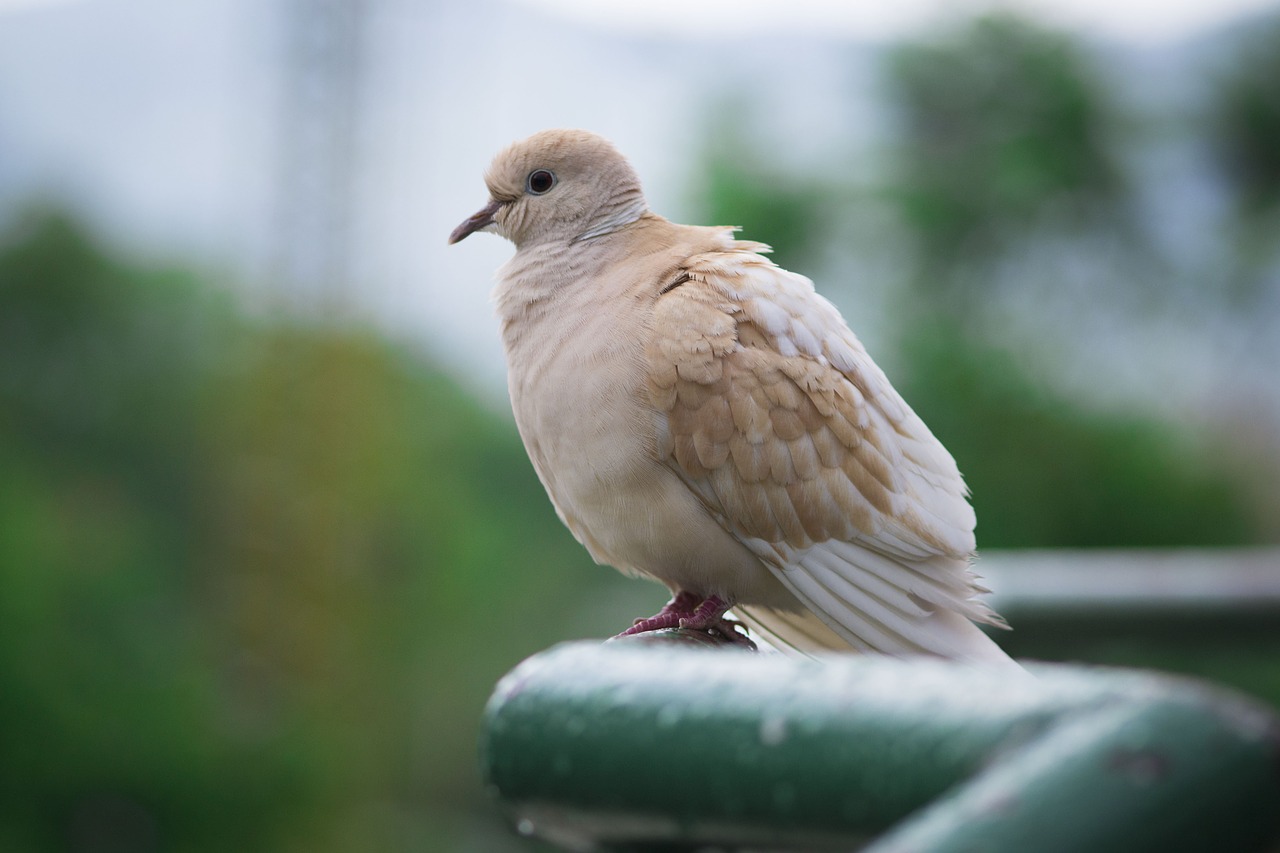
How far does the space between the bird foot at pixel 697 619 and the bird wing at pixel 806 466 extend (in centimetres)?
13

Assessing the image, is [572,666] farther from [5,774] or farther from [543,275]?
[5,774]

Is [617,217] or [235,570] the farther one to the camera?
[235,570]

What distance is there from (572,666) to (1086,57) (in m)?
23.1

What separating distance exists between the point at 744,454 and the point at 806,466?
0.13 metres

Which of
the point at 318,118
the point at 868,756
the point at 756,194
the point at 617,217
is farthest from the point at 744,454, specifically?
the point at 318,118

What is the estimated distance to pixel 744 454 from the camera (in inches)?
92.4

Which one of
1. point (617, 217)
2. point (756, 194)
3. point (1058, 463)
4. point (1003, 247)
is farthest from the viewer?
point (756, 194)

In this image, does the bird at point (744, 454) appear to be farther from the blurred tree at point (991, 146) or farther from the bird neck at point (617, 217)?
the blurred tree at point (991, 146)

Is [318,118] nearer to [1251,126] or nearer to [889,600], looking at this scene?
[1251,126]

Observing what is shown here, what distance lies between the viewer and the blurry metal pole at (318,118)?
23938mm

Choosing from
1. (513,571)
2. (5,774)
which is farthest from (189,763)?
(513,571)

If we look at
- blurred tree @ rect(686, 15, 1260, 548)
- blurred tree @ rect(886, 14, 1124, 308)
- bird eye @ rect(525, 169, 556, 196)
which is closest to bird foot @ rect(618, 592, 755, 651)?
bird eye @ rect(525, 169, 556, 196)

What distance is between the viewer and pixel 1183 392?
20016mm

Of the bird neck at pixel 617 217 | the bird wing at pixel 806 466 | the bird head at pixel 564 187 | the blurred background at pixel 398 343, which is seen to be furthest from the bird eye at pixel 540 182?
the blurred background at pixel 398 343
